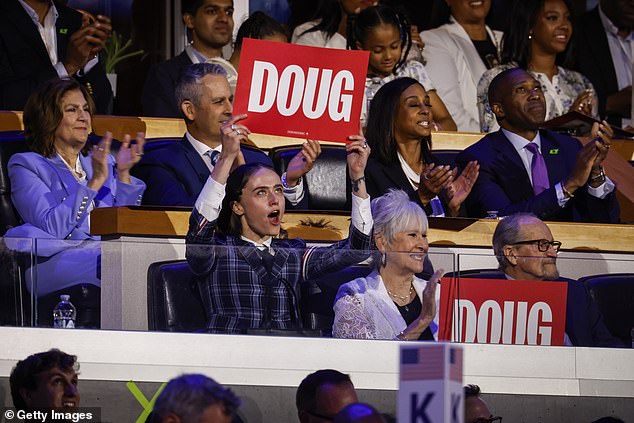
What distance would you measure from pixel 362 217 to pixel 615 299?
2.95 ft

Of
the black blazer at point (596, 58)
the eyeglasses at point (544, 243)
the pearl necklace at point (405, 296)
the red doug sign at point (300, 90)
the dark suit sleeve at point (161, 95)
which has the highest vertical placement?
the black blazer at point (596, 58)

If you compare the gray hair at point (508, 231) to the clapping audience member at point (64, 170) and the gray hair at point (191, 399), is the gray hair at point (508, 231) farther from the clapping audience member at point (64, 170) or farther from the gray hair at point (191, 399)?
the gray hair at point (191, 399)

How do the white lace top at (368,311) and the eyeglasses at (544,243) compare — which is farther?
the eyeglasses at (544,243)

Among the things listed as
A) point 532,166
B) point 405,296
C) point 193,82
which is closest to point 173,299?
point 405,296

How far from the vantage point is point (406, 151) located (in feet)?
20.3

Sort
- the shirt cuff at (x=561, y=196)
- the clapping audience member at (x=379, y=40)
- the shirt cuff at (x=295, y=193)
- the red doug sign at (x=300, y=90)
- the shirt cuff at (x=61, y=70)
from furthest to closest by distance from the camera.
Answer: the clapping audience member at (x=379, y=40), the shirt cuff at (x=61, y=70), the shirt cuff at (x=561, y=196), the shirt cuff at (x=295, y=193), the red doug sign at (x=300, y=90)

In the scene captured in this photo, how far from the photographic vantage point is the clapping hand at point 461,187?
6004mm

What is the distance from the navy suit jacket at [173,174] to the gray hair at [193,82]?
0.54 ft

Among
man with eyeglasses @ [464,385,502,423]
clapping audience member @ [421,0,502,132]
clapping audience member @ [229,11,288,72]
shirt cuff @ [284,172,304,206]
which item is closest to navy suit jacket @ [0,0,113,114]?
clapping audience member @ [229,11,288,72]

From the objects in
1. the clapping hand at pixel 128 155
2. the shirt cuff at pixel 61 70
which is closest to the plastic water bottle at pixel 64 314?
the clapping hand at pixel 128 155

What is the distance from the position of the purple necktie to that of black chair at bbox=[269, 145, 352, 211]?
2.56 ft

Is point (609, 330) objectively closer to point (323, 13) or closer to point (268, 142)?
point (268, 142)

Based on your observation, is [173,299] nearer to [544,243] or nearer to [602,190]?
[544,243]

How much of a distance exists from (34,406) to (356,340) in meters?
1.03
